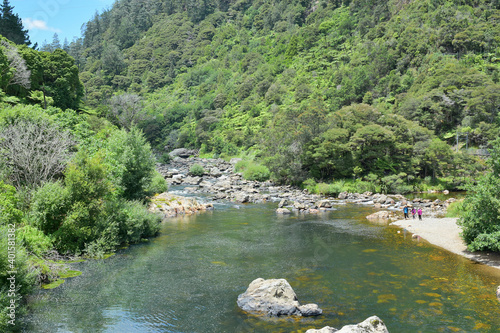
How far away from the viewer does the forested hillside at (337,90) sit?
6138 centimetres

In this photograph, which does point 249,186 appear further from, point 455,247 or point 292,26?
point 292,26

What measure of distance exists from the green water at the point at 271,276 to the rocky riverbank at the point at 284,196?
12490 mm

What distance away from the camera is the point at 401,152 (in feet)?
201

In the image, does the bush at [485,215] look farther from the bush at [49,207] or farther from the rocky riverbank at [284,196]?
the bush at [49,207]

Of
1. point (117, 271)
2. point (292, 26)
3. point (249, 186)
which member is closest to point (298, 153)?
point (249, 186)

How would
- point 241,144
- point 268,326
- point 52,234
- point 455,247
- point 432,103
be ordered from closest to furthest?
point 268,326, point 52,234, point 455,247, point 432,103, point 241,144

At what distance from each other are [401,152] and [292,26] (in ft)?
450

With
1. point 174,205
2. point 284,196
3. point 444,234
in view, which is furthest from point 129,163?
point 444,234

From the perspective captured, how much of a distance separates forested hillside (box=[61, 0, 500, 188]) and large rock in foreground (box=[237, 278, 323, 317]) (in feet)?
141

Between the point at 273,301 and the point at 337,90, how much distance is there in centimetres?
9985

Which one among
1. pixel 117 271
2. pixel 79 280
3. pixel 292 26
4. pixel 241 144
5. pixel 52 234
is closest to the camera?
pixel 79 280

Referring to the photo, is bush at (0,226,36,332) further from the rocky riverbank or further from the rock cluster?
the rocky riverbank

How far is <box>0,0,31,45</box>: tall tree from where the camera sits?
79.8m

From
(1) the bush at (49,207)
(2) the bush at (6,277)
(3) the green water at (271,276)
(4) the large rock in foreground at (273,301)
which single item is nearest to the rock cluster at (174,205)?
(3) the green water at (271,276)
